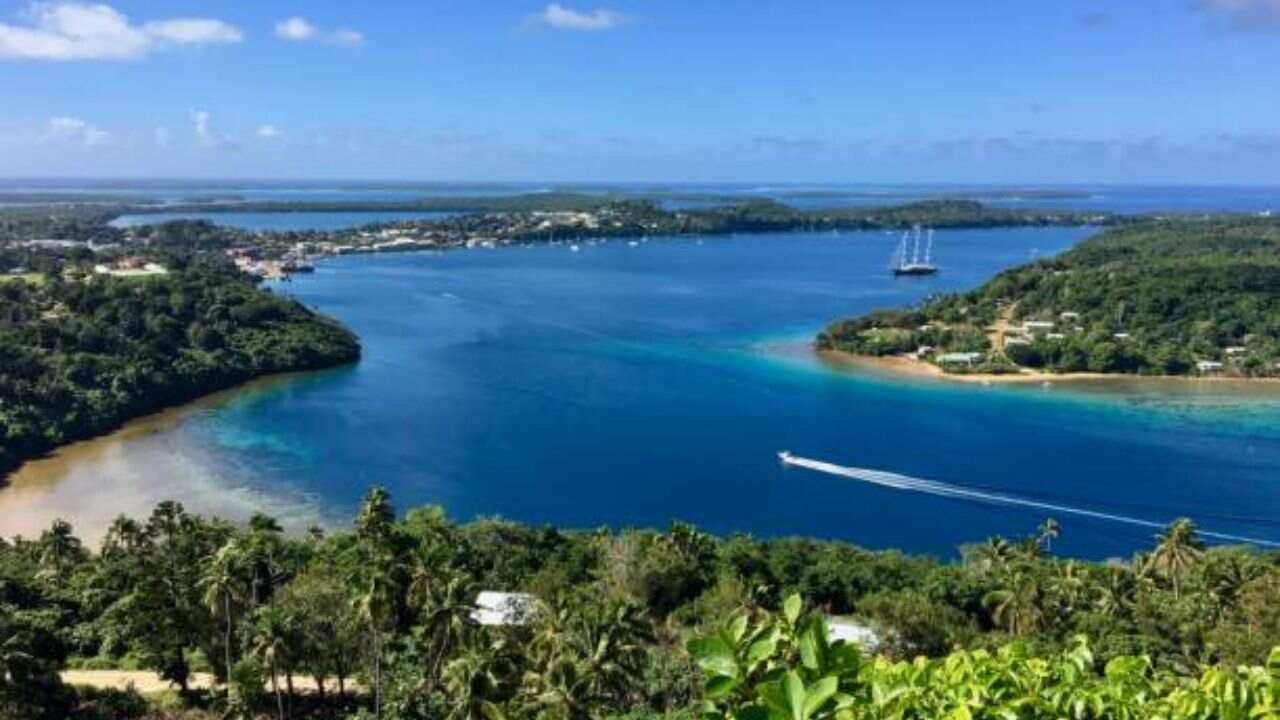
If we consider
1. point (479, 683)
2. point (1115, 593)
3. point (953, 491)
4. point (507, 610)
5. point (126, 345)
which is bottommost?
point (953, 491)

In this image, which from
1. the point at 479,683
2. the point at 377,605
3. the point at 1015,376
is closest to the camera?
the point at 479,683

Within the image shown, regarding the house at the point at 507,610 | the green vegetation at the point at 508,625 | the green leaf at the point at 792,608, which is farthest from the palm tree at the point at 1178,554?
the green leaf at the point at 792,608

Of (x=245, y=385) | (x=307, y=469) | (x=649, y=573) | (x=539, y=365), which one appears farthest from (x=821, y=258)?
(x=649, y=573)

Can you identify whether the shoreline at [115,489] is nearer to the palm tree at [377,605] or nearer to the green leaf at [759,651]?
the palm tree at [377,605]

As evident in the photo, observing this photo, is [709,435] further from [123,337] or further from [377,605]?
[123,337]

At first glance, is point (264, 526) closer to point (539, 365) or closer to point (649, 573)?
point (649, 573)

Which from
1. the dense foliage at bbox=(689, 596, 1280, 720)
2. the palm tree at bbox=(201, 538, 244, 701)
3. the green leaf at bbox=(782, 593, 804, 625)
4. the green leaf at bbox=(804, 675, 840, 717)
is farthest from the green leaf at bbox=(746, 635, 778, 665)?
the palm tree at bbox=(201, 538, 244, 701)

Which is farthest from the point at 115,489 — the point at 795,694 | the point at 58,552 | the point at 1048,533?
the point at 795,694

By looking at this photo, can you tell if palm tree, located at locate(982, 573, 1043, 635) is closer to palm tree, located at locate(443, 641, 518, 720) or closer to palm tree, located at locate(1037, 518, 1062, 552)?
palm tree, located at locate(1037, 518, 1062, 552)
